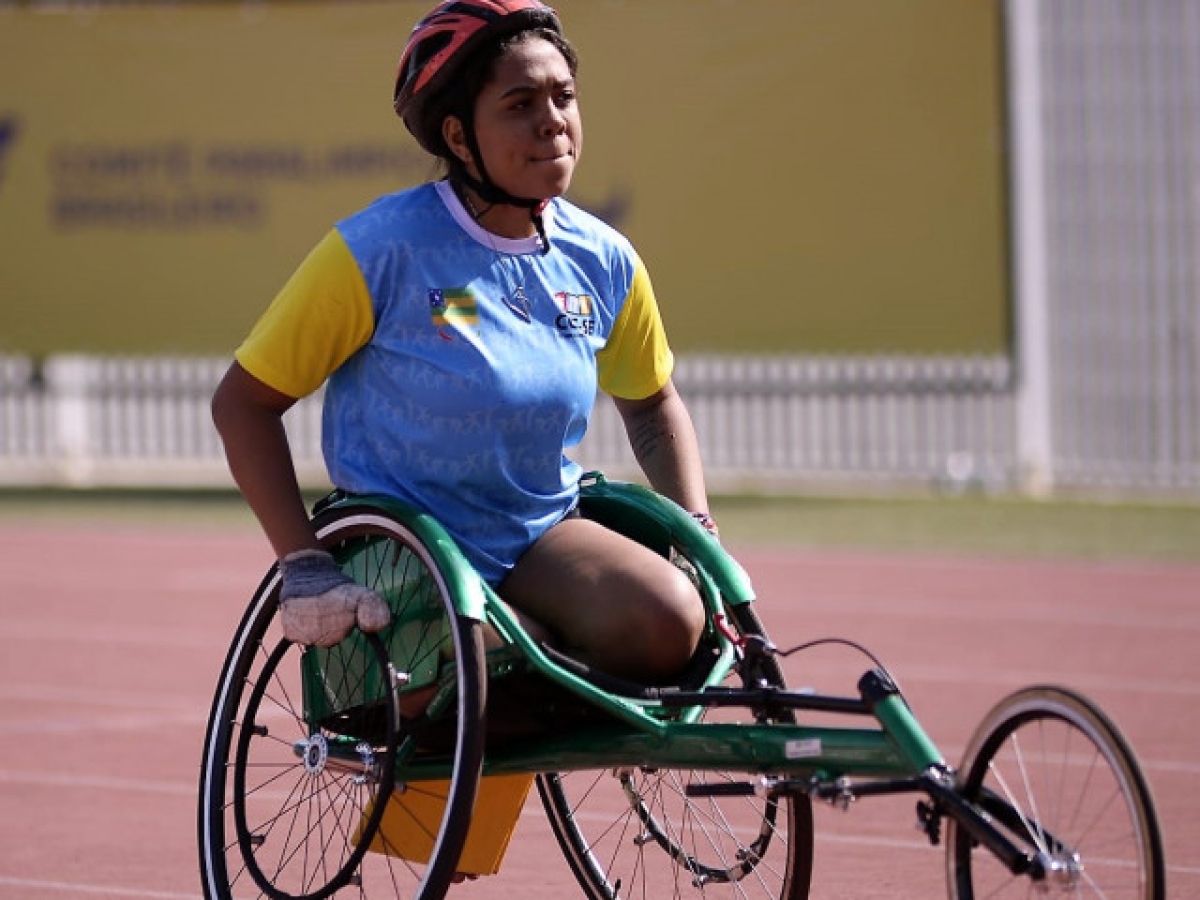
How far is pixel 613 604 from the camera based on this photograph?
14.5 ft

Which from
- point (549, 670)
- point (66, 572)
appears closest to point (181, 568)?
point (66, 572)

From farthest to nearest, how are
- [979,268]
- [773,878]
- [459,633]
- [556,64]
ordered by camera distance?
[979,268], [773,878], [556,64], [459,633]

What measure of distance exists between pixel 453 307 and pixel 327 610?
0.59 meters

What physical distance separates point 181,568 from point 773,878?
8611 millimetres

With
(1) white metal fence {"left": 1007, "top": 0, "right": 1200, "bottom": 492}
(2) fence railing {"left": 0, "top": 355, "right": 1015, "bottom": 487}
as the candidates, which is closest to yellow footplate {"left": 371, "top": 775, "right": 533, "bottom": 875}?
(1) white metal fence {"left": 1007, "top": 0, "right": 1200, "bottom": 492}

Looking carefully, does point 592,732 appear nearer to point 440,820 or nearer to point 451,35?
point 440,820

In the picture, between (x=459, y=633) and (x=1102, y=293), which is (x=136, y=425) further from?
(x=459, y=633)

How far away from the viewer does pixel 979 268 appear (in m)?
15.6

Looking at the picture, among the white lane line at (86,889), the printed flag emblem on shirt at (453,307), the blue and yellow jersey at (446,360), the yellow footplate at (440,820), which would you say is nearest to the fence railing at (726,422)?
the white lane line at (86,889)

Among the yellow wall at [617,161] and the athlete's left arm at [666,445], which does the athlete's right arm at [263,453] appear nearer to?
the athlete's left arm at [666,445]

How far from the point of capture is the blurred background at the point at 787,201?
51.5ft

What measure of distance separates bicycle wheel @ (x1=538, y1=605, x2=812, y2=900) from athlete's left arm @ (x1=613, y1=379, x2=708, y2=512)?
521mm

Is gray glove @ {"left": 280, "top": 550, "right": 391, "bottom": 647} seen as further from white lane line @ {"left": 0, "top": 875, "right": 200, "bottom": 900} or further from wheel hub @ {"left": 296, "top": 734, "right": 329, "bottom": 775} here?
white lane line @ {"left": 0, "top": 875, "right": 200, "bottom": 900}

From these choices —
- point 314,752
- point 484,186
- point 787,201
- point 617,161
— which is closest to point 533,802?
point 314,752
